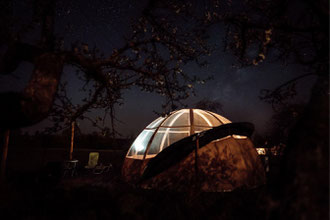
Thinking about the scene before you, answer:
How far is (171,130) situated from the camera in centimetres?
814

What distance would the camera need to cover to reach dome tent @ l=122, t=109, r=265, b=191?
652 centimetres

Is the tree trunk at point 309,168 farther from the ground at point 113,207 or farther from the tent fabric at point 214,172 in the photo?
the tent fabric at point 214,172

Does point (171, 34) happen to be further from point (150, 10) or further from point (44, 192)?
point (44, 192)

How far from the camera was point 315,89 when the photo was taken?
2.76 metres

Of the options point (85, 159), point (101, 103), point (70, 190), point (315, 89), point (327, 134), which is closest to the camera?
point (327, 134)

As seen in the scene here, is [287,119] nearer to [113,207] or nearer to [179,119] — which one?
[179,119]

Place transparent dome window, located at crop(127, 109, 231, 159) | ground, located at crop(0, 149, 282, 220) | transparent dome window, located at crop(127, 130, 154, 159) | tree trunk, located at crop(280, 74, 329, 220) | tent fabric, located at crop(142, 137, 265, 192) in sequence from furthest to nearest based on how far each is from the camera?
transparent dome window, located at crop(127, 130, 154, 159), transparent dome window, located at crop(127, 109, 231, 159), tent fabric, located at crop(142, 137, 265, 192), ground, located at crop(0, 149, 282, 220), tree trunk, located at crop(280, 74, 329, 220)

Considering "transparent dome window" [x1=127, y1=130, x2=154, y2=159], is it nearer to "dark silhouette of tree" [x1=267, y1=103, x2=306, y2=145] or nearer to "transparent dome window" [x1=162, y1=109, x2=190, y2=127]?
"transparent dome window" [x1=162, y1=109, x2=190, y2=127]

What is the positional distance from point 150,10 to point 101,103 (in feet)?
10.1

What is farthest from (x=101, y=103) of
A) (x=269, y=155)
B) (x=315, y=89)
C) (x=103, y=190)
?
(x=269, y=155)

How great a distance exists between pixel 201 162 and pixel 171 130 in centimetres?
206

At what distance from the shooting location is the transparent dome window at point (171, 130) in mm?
7939

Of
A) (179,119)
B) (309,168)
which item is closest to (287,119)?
(179,119)

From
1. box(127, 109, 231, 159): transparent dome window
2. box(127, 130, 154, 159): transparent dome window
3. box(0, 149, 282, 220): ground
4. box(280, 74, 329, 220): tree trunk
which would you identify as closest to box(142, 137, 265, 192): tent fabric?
box(127, 109, 231, 159): transparent dome window
